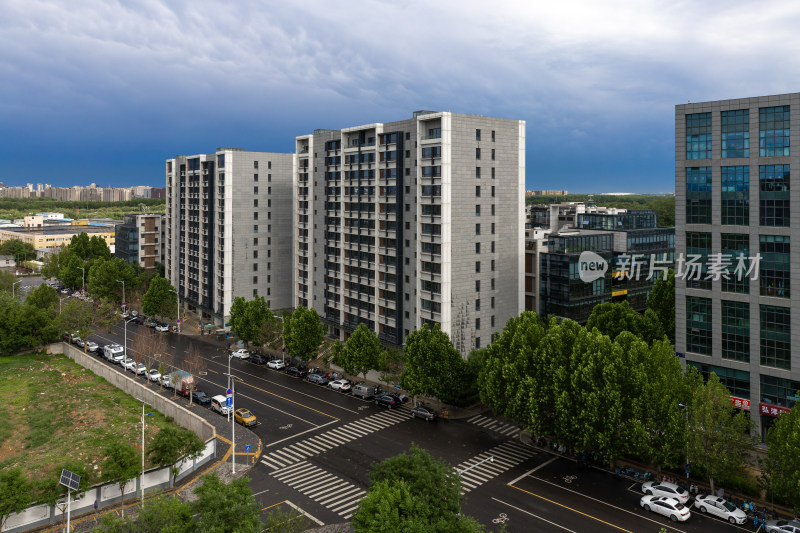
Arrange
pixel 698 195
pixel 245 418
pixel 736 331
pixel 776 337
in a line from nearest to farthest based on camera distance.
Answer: pixel 776 337 → pixel 736 331 → pixel 698 195 → pixel 245 418

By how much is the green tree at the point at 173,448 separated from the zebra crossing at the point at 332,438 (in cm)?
691

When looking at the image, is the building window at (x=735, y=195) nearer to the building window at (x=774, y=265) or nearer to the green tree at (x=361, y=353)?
the building window at (x=774, y=265)

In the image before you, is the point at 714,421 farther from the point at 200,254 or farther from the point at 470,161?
the point at 200,254

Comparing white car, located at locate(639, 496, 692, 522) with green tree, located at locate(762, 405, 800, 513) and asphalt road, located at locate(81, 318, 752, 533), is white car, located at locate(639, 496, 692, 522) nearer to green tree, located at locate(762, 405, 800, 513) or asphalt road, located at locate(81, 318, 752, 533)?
asphalt road, located at locate(81, 318, 752, 533)

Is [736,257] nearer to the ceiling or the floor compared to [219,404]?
nearer to the ceiling

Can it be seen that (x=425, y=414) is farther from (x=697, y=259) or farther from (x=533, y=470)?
(x=697, y=259)

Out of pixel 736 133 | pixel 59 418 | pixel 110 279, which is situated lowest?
pixel 59 418

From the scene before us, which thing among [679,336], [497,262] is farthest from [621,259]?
[679,336]

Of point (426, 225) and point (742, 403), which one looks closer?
point (742, 403)

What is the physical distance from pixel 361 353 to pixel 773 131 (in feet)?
156

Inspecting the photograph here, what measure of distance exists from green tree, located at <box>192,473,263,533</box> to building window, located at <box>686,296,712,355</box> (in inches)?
1790

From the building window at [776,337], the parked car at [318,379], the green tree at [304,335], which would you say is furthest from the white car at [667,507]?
the green tree at [304,335]

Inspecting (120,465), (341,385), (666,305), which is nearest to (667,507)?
(666,305)

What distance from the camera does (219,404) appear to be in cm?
6206
